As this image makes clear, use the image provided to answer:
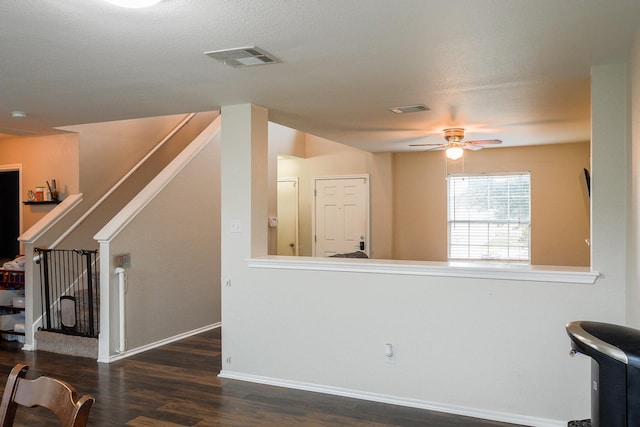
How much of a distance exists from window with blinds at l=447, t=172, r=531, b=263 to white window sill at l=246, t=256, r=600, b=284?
4149 millimetres

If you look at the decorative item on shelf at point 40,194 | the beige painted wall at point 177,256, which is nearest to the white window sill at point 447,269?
the beige painted wall at point 177,256

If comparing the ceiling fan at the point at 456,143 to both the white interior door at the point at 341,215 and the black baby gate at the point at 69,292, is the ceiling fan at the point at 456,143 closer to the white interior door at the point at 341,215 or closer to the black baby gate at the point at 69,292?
the white interior door at the point at 341,215

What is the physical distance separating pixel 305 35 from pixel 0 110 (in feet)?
11.5

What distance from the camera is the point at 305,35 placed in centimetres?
262

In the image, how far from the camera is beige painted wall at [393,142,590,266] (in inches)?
275

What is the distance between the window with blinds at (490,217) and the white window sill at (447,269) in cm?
415

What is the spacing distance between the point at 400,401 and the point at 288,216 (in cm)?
539

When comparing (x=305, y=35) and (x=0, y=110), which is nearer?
(x=305, y=35)

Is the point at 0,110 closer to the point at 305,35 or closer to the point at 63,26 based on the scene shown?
the point at 63,26

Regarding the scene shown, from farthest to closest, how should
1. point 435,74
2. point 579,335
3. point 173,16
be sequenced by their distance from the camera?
point 435,74, point 173,16, point 579,335

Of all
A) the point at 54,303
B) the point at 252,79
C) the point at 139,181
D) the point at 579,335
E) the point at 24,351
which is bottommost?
the point at 24,351

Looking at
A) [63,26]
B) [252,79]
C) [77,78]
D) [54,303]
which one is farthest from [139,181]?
[63,26]

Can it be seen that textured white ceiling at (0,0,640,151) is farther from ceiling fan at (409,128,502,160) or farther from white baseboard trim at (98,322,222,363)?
white baseboard trim at (98,322,222,363)

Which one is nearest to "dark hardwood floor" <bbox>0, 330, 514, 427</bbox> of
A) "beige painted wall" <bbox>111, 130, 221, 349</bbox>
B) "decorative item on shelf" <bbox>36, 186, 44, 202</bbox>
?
"beige painted wall" <bbox>111, 130, 221, 349</bbox>
